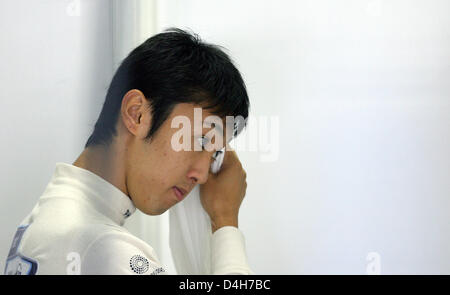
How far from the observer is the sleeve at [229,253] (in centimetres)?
74

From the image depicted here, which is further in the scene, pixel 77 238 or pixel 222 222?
pixel 222 222

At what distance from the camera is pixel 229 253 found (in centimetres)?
77

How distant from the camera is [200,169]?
2.61ft

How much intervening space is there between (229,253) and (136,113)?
26cm

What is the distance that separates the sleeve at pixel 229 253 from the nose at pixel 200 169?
90mm

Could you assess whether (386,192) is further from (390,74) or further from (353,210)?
(390,74)

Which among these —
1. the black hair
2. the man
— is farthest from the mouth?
the black hair

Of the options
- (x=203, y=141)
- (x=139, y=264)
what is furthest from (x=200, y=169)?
(x=139, y=264)

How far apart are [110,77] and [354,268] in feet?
1.57

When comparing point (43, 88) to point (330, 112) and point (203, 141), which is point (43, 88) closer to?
point (203, 141)

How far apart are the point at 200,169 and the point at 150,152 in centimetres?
9

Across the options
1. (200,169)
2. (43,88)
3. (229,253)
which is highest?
(43,88)

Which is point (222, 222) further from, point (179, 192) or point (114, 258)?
point (114, 258)

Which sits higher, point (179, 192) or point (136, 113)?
point (136, 113)
